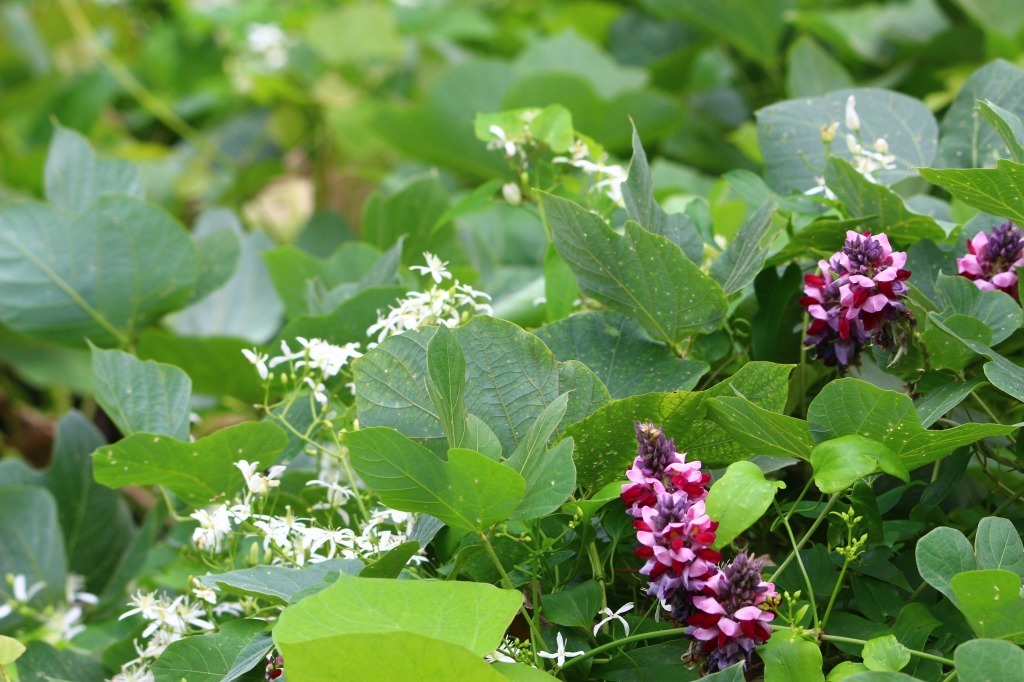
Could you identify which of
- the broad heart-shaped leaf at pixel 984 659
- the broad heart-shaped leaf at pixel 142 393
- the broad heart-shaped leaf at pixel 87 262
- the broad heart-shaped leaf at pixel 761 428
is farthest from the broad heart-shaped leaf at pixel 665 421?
the broad heart-shaped leaf at pixel 87 262

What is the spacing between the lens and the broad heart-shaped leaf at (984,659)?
0.31 meters

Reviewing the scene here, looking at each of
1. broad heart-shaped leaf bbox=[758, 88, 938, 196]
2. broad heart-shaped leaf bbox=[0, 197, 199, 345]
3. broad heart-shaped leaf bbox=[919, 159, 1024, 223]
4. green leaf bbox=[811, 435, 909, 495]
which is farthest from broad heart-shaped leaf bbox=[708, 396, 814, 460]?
broad heart-shaped leaf bbox=[0, 197, 199, 345]

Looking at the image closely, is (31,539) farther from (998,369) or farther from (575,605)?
(998,369)

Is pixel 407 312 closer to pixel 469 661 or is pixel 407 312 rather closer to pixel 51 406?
pixel 469 661

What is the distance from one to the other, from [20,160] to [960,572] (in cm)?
→ 120

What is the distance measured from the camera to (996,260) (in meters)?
0.44

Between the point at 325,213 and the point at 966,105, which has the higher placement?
the point at 966,105

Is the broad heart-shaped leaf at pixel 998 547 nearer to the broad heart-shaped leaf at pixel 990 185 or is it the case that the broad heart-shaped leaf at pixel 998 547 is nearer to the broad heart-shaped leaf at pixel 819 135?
the broad heart-shaped leaf at pixel 990 185

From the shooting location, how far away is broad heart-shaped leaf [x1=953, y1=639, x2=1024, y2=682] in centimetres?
31

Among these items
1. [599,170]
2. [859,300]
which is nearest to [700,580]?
[859,300]

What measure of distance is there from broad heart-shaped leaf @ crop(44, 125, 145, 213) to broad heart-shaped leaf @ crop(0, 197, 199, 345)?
7cm

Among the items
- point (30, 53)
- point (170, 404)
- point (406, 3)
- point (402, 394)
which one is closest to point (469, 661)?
point (402, 394)

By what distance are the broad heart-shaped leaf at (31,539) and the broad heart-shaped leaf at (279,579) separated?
0.33m

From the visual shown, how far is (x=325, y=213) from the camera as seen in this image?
1.05m
